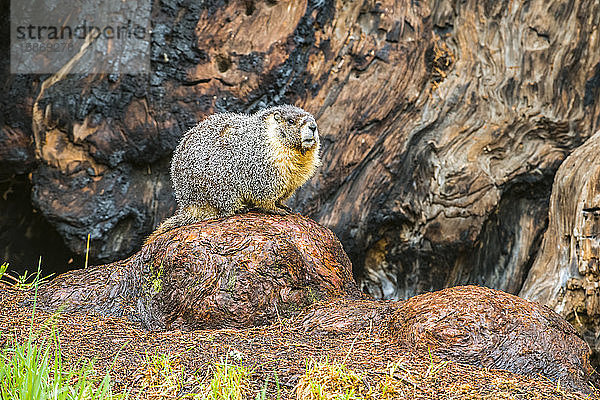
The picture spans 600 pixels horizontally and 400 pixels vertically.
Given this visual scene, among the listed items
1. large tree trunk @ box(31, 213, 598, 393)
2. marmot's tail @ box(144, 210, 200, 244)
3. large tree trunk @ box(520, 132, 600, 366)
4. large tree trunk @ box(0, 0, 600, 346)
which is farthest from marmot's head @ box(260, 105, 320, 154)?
large tree trunk @ box(520, 132, 600, 366)

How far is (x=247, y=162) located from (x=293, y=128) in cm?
53

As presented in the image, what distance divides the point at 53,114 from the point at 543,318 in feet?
18.5

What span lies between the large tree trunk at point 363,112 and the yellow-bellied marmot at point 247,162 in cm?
139

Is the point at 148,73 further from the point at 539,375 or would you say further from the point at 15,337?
the point at 539,375

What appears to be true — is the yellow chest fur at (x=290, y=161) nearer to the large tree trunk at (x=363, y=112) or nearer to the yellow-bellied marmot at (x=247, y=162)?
the yellow-bellied marmot at (x=247, y=162)

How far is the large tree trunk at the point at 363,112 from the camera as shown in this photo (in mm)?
7762

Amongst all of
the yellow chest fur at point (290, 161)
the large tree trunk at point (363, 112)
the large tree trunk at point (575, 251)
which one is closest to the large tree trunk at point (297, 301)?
the yellow chest fur at point (290, 161)

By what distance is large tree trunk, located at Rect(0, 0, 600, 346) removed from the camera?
776 centimetres

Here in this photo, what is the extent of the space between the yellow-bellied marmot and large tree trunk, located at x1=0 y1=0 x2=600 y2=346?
139 cm

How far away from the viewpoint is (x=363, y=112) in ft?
26.0

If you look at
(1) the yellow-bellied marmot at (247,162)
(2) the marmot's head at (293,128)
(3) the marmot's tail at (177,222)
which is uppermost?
(2) the marmot's head at (293,128)

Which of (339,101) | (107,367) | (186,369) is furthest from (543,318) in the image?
(339,101)

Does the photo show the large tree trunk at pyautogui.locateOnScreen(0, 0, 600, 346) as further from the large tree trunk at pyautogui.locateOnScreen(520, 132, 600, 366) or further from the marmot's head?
the marmot's head

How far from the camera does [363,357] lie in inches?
182
